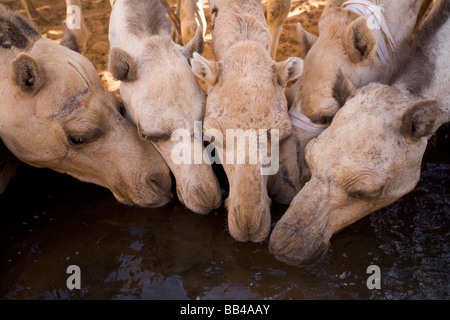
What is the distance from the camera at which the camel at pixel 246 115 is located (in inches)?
133

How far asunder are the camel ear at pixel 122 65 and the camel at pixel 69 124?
32 centimetres

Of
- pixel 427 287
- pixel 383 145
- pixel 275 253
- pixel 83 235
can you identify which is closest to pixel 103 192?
pixel 83 235

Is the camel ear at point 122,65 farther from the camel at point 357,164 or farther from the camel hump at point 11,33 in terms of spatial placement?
the camel at point 357,164

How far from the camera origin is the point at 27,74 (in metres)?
3.79

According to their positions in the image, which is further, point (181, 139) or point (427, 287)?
Result: point (181, 139)

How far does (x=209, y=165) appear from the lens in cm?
376

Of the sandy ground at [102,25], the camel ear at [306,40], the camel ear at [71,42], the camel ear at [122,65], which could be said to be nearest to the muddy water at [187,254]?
the camel ear at [122,65]

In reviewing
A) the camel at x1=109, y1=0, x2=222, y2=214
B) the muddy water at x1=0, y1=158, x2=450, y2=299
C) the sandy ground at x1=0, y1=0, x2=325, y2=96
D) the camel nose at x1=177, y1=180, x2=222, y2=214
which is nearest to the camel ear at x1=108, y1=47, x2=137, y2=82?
the camel at x1=109, y1=0, x2=222, y2=214

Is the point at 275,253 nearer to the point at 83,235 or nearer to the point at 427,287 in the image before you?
the point at 427,287

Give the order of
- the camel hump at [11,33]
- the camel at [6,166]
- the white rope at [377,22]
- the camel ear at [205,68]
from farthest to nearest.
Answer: the camel at [6,166] → the white rope at [377,22] → the camel hump at [11,33] → the camel ear at [205,68]

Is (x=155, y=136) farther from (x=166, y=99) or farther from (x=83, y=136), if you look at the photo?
(x=83, y=136)

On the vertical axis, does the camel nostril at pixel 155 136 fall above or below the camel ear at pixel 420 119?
below

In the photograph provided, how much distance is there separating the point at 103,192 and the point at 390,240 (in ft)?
9.22

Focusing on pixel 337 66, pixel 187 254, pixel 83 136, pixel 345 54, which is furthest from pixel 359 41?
pixel 83 136
